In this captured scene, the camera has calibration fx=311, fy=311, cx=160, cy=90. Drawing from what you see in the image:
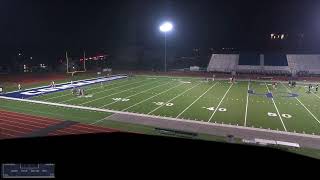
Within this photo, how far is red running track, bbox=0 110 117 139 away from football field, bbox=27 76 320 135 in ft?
15.2

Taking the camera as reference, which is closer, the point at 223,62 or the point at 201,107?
the point at 201,107

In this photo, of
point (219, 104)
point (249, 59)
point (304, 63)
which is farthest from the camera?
point (249, 59)

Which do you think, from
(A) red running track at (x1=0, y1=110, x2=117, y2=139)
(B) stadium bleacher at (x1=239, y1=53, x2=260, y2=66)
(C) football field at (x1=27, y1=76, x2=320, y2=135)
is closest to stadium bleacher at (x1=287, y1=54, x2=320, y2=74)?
(B) stadium bleacher at (x1=239, y1=53, x2=260, y2=66)

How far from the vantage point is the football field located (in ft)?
60.4

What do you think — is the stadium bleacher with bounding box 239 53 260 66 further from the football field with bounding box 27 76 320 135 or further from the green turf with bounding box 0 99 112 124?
the green turf with bounding box 0 99 112 124

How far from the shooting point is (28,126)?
54.7 ft

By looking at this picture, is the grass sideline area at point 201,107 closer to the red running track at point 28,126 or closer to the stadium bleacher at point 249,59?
the red running track at point 28,126

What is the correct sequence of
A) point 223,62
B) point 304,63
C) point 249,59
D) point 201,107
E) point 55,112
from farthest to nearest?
point 223,62 → point 249,59 → point 304,63 → point 201,107 → point 55,112

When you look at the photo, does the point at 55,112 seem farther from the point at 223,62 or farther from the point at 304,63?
the point at 304,63

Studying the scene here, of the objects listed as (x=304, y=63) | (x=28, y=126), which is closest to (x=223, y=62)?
(x=304, y=63)

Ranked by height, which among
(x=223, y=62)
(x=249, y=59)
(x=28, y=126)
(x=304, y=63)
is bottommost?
(x=28, y=126)

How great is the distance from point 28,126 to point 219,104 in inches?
532

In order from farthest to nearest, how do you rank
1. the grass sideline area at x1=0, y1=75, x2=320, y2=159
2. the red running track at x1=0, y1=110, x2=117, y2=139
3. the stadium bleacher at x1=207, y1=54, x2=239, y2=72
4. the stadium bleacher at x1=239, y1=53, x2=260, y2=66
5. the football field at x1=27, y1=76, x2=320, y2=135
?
the stadium bleacher at x1=239, y1=53, x2=260, y2=66 → the stadium bleacher at x1=207, y1=54, x2=239, y2=72 → the football field at x1=27, y1=76, x2=320, y2=135 → the grass sideline area at x1=0, y1=75, x2=320, y2=159 → the red running track at x1=0, y1=110, x2=117, y2=139

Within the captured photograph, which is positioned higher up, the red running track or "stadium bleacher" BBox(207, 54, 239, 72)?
"stadium bleacher" BBox(207, 54, 239, 72)
